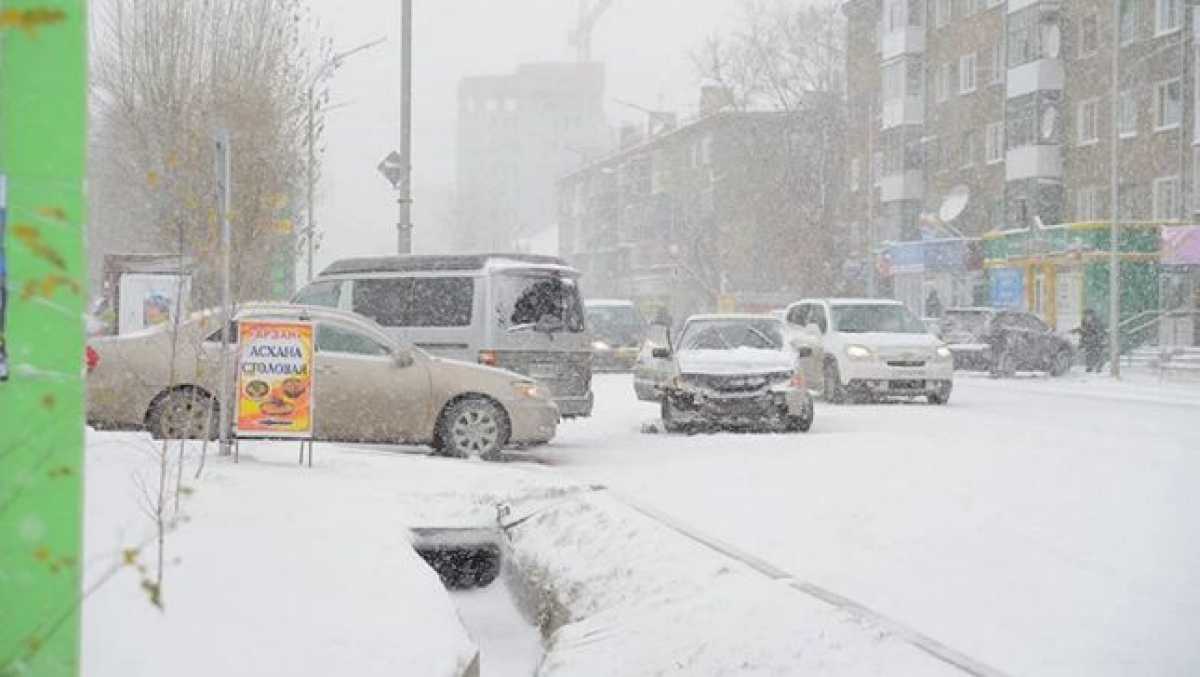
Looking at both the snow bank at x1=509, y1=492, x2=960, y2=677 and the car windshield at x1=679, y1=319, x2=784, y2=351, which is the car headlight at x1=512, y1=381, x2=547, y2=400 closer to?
the car windshield at x1=679, y1=319, x2=784, y2=351

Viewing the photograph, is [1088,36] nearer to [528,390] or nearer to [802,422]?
[802,422]

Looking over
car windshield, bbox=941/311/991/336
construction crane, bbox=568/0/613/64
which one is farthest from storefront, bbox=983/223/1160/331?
construction crane, bbox=568/0/613/64

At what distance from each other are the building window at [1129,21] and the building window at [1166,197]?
13.8 ft

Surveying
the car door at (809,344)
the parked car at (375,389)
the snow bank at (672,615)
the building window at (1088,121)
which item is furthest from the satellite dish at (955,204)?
the snow bank at (672,615)

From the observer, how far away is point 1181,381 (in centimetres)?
3138

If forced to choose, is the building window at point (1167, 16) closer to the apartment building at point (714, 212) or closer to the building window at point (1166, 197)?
the building window at point (1166, 197)

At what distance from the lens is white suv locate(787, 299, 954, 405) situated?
70.3 ft

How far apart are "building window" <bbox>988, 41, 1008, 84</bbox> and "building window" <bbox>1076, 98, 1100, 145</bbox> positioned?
4.36 meters

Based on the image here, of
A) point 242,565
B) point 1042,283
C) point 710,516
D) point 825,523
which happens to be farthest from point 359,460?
point 1042,283

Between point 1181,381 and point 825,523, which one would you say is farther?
point 1181,381

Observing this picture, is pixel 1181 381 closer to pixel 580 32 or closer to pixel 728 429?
pixel 728 429

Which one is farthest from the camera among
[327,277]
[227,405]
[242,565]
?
[327,277]

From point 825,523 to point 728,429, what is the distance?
7.68 meters

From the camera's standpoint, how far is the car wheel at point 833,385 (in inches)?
863
